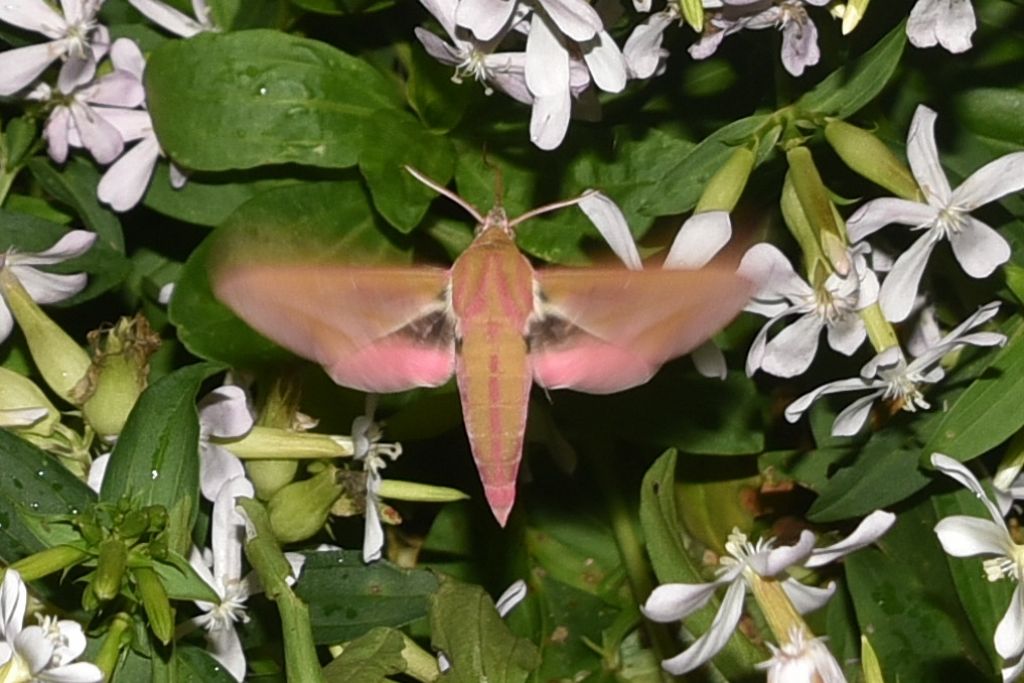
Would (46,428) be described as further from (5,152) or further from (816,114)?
(816,114)

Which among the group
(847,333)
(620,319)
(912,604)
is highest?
(620,319)

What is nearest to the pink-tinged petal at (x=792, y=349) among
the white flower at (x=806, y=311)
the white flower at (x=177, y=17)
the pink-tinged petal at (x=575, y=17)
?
the white flower at (x=806, y=311)

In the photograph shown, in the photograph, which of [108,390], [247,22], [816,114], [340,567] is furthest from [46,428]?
[816,114]

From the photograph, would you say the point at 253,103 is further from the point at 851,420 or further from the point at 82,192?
the point at 851,420

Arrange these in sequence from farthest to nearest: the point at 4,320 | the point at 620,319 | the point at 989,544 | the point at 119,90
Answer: the point at 119,90 < the point at 4,320 < the point at 989,544 < the point at 620,319

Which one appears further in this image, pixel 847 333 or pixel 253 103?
pixel 253 103

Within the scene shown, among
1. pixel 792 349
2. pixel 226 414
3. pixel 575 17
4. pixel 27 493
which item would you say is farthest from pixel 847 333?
pixel 27 493

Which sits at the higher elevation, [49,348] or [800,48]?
[800,48]

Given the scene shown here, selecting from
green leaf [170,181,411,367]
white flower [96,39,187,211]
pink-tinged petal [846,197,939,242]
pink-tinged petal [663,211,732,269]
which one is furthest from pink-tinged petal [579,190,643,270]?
white flower [96,39,187,211]

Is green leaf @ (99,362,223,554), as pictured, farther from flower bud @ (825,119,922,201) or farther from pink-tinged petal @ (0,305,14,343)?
flower bud @ (825,119,922,201)
